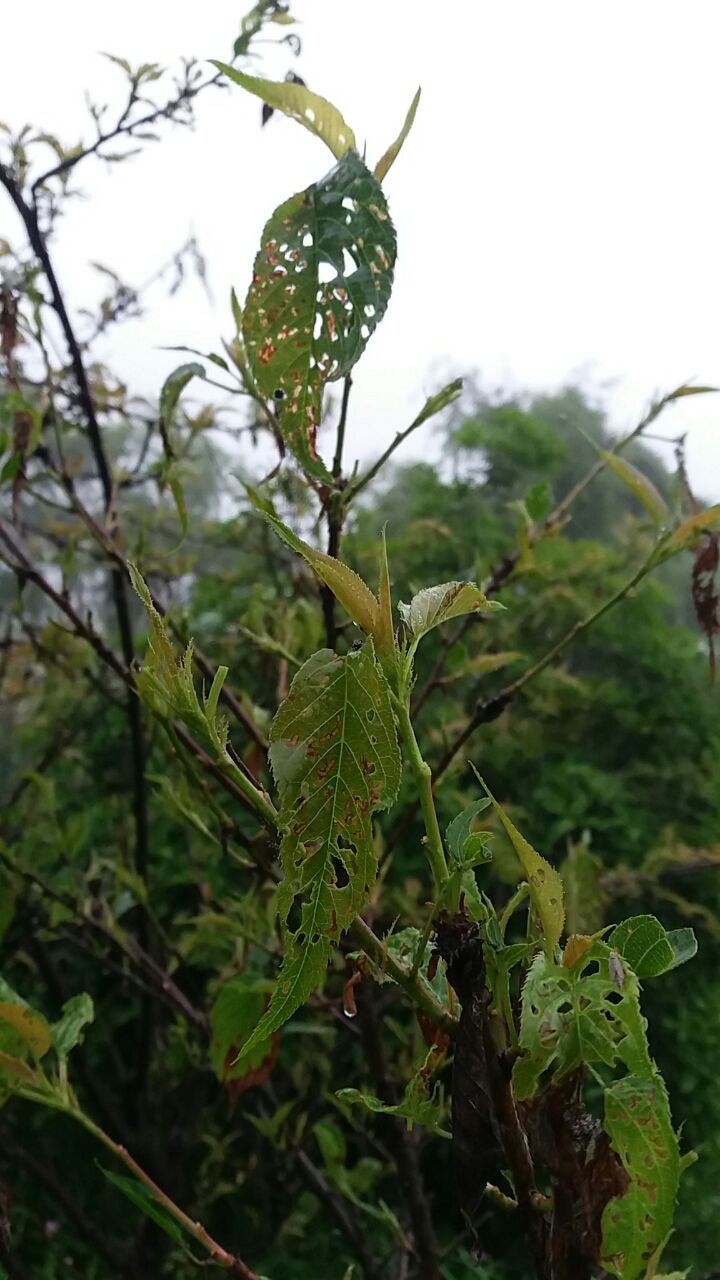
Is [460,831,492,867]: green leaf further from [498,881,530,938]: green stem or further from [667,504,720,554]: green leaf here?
Answer: [667,504,720,554]: green leaf

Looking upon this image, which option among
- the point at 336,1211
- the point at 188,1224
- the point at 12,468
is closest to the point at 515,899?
the point at 188,1224

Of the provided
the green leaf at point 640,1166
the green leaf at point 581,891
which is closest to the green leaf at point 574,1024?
the green leaf at point 640,1166

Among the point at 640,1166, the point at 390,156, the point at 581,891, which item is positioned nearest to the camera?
the point at 640,1166

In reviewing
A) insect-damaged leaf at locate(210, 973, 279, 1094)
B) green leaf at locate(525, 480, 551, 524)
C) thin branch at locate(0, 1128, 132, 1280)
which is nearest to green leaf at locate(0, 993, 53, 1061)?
insect-damaged leaf at locate(210, 973, 279, 1094)

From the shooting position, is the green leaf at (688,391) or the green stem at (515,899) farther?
the green leaf at (688,391)

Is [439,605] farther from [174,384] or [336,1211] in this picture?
[336,1211]

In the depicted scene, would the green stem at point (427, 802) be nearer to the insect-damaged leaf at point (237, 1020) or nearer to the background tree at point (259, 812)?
the background tree at point (259, 812)

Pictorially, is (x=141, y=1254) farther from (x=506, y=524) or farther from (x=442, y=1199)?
(x=506, y=524)
